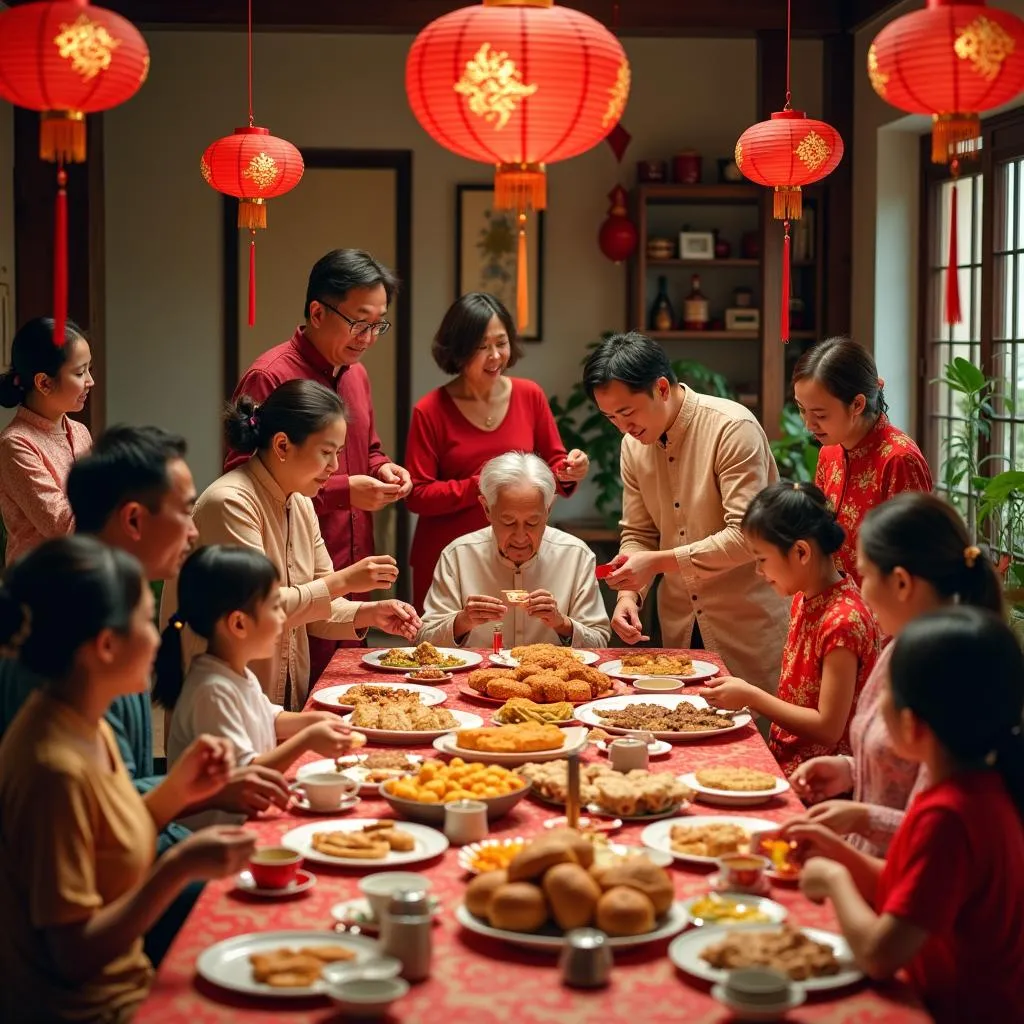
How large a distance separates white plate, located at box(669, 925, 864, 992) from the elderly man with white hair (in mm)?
1915

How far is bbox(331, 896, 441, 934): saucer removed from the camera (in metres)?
1.80

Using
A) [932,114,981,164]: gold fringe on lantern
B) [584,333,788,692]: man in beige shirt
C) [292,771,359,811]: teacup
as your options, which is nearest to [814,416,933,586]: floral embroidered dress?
[584,333,788,692]: man in beige shirt

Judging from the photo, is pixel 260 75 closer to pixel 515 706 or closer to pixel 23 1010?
pixel 515 706

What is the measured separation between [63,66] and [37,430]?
1510 mm

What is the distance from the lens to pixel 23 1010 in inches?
69.9

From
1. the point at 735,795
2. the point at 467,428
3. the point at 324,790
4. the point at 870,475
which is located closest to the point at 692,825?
the point at 735,795

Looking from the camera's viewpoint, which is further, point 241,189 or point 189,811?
point 241,189

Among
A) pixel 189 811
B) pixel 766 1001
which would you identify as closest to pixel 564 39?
pixel 189 811

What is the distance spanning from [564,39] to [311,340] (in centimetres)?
185

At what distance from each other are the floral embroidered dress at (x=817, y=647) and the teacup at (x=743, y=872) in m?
0.89

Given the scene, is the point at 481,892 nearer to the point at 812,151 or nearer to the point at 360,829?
the point at 360,829

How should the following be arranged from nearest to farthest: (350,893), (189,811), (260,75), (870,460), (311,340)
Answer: (350,893) < (189,811) < (870,460) < (311,340) < (260,75)

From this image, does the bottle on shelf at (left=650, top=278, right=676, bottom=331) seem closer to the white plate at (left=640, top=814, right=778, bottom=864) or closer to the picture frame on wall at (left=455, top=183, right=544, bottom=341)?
the picture frame on wall at (left=455, top=183, right=544, bottom=341)

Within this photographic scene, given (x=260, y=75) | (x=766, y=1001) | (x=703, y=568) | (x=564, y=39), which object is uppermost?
(x=260, y=75)
